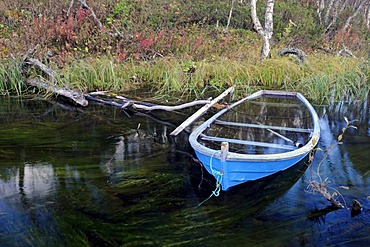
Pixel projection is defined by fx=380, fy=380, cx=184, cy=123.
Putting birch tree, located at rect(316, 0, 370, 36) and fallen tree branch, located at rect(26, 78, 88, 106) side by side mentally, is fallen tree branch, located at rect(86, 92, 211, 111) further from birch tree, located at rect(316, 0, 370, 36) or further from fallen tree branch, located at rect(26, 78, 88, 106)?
birch tree, located at rect(316, 0, 370, 36)

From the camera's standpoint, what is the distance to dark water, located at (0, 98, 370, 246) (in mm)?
2873

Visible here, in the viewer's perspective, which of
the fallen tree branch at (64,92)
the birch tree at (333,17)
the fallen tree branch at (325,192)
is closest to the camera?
the fallen tree branch at (325,192)

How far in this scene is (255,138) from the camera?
5.06 metres

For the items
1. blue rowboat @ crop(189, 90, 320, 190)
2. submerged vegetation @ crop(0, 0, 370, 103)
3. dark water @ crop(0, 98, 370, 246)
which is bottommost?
dark water @ crop(0, 98, 370, 246)

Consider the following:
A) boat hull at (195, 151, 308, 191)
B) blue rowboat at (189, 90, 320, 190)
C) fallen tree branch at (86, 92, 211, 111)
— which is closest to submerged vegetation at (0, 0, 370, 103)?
fallen tree branch at (86, 92, 211, 111)

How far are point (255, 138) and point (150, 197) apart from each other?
211 cm

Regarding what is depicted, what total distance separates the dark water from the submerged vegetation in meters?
2.37

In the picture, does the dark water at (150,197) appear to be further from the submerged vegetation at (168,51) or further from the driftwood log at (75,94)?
the submerged vegetation at (168,51)

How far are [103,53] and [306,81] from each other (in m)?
4.92

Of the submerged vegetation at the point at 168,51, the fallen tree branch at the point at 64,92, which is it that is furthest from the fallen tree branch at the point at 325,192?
the fallen tree branch at the point at 64,92

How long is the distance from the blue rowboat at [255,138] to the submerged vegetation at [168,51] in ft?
A: 3.16

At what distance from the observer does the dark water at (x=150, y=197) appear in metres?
2.87

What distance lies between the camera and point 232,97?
717cm

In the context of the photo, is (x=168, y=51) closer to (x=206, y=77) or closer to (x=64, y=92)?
(x=206, y=77)
